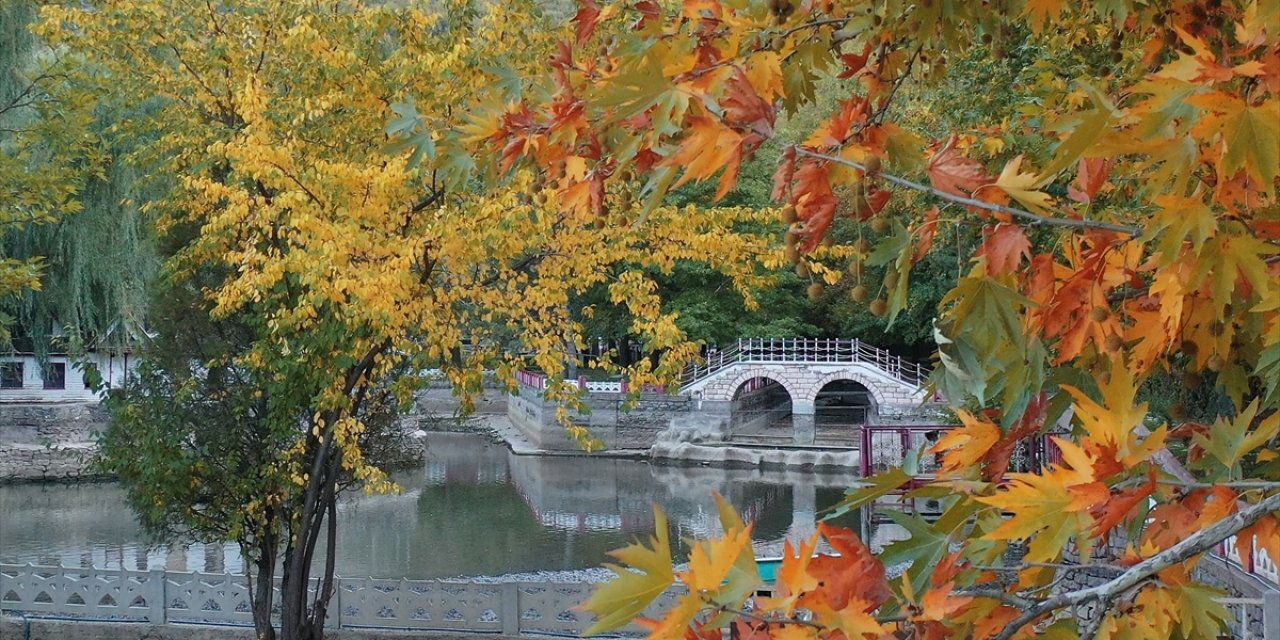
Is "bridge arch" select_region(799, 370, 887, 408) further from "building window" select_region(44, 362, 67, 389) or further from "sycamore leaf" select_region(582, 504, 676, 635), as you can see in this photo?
"sycamore leaf" select_region(582, 504, 676, 635)

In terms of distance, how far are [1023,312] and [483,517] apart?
1878cm

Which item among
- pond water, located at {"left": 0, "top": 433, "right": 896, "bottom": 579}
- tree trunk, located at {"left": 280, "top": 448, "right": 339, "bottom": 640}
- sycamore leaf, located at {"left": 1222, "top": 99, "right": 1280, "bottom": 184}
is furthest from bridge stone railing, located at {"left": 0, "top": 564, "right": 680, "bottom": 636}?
sycamore leaf, located at {"left": 1222, "top": 99, "right": 1280, "bottom": 184}

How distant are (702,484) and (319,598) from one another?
16.0 m

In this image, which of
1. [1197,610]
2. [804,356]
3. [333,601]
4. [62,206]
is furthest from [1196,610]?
[804,356]

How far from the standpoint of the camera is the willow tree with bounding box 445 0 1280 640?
1.30m

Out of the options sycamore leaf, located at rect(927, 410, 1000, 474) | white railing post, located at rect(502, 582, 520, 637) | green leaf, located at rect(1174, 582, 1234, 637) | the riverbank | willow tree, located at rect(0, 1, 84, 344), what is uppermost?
willow tree, located at rect(0, 1, 84, 344)

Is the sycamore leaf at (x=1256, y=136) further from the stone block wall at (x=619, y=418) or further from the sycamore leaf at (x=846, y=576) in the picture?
the stone block wall at (x=619, y=418)

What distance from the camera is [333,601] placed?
30.9 ft

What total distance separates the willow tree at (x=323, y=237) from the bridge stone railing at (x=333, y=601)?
0.62m

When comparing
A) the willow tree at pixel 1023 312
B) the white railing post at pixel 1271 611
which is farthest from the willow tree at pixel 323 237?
the willow tree at pixel 1023 312

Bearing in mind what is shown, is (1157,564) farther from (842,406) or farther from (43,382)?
(842,406)

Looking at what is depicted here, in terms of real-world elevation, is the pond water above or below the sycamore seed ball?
below

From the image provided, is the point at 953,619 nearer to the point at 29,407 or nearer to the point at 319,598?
the point at 319,598

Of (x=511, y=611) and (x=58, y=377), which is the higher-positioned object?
(x=58, y=377)
